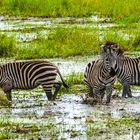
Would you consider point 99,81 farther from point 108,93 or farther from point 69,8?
point 69,8

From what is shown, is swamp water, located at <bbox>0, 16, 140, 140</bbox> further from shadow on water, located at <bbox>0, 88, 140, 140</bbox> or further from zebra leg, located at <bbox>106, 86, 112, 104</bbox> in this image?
zebra leg, located at <bbox>106, 86, 112, 104</bbox>

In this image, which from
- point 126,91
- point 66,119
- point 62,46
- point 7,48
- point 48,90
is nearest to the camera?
point 66,119

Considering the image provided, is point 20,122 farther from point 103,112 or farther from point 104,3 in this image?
point 104,3

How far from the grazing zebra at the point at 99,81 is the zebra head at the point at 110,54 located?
110 mm

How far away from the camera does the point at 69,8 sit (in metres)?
30.3

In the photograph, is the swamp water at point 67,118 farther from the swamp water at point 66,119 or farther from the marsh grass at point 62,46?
the marsh grass at point 62,46

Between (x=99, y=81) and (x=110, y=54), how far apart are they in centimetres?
65

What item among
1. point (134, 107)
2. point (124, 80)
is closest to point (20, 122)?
point (134, 107)

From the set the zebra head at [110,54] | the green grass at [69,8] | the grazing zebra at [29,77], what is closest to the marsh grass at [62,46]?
the grazing zebra at [29,77]

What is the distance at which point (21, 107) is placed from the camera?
38.3 ft

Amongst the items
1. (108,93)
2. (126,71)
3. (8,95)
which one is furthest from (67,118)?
(126,71)

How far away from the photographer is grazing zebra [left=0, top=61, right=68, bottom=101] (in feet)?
41.3

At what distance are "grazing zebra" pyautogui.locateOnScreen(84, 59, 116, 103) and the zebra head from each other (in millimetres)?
110

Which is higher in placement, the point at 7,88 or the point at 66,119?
the point at 7,88
